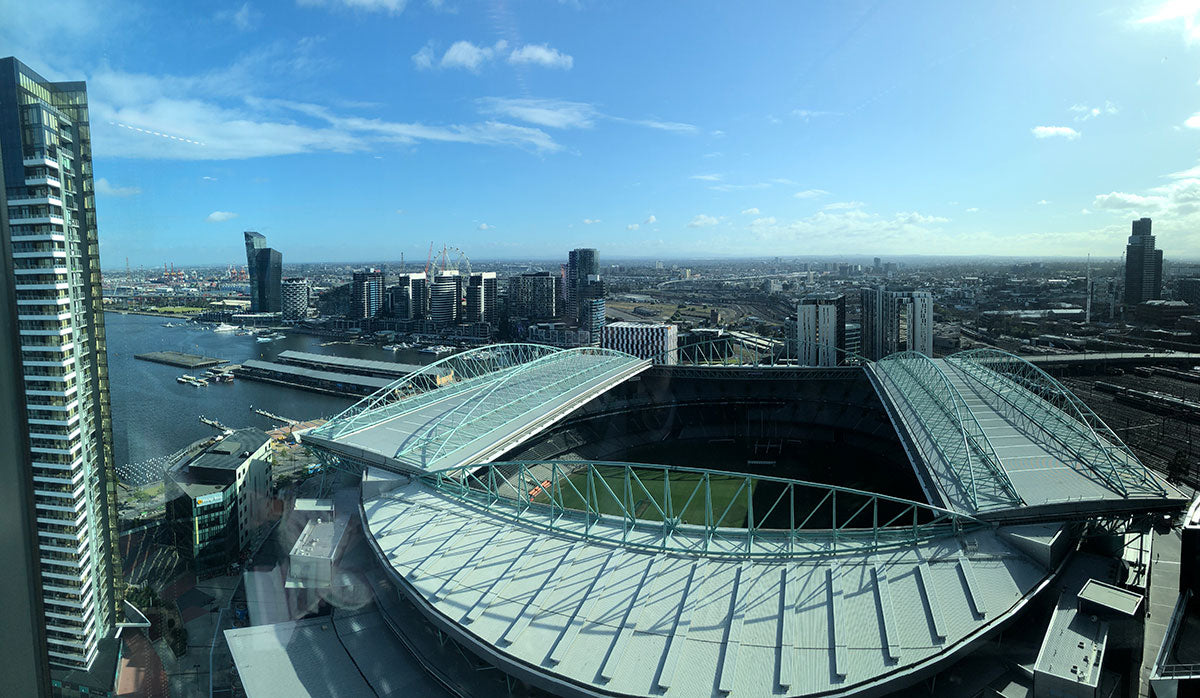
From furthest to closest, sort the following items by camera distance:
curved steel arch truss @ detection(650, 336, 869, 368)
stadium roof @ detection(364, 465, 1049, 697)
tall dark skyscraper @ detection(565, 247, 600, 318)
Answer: tall dark skyscraper @ detection(565, 247, 600, 318) < curved steel arch truss @ detection(650, 336, 869, 368) < stadium roof @ detection(364, 465, 1049, 697)

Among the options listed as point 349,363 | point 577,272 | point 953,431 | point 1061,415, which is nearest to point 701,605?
point 953,431

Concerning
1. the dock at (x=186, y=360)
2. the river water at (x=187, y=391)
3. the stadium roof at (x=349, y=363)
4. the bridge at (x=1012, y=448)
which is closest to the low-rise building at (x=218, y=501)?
the river water at (x=187, y=391)

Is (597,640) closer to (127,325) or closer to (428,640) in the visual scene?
(428,640)

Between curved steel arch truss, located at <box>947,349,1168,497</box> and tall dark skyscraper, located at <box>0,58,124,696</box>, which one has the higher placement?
tall dark skyscraper, located at <box>0,58,124,696</box>

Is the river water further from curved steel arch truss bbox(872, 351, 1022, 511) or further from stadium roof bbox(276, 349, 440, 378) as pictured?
curved steel arch truss bbox(872, 351, 1022, 511)

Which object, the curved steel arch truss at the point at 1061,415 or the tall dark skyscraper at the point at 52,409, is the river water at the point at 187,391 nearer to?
the tall dark skyscraper at the point at 52,409

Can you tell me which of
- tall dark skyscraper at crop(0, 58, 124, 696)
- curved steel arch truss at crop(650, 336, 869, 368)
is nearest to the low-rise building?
tall dark skyscraper at crop(0, 58, 124, 696)
